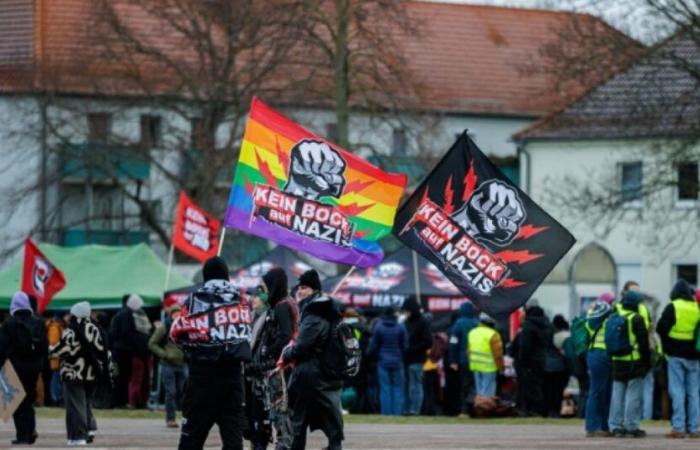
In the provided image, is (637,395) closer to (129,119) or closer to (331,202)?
(331,202)

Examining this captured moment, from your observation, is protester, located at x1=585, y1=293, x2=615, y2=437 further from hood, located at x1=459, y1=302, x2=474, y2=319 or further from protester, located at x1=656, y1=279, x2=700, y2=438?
hood, located at x1=459, y1=302, x2=474, y2=319

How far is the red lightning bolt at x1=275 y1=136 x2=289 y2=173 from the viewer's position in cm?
2334

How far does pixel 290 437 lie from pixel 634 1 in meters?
23.7

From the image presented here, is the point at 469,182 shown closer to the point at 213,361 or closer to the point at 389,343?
the point at 213,361

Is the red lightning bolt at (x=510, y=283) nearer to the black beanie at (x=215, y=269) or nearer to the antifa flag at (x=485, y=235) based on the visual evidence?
the antifa flag at (x=485, y=235)

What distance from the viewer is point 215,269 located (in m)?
18.1

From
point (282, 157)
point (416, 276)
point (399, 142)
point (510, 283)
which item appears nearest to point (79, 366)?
point (282, 157)

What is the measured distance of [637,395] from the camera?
84.4ft

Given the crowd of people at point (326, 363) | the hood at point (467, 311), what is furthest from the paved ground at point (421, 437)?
the hood at point (467, 311)

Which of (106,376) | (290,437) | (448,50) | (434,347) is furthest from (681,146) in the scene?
(448,50)

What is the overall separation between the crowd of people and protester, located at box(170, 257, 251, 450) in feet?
0.04

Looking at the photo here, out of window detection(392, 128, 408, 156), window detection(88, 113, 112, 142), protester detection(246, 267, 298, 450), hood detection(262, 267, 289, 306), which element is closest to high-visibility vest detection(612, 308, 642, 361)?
protester detection(246, 267, 298, 450)

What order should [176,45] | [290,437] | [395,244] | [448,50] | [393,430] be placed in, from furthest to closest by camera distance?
[448,50] → [395,244] → [176,45] → [393,430] → [290,437]

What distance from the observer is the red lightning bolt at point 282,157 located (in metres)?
23.3
